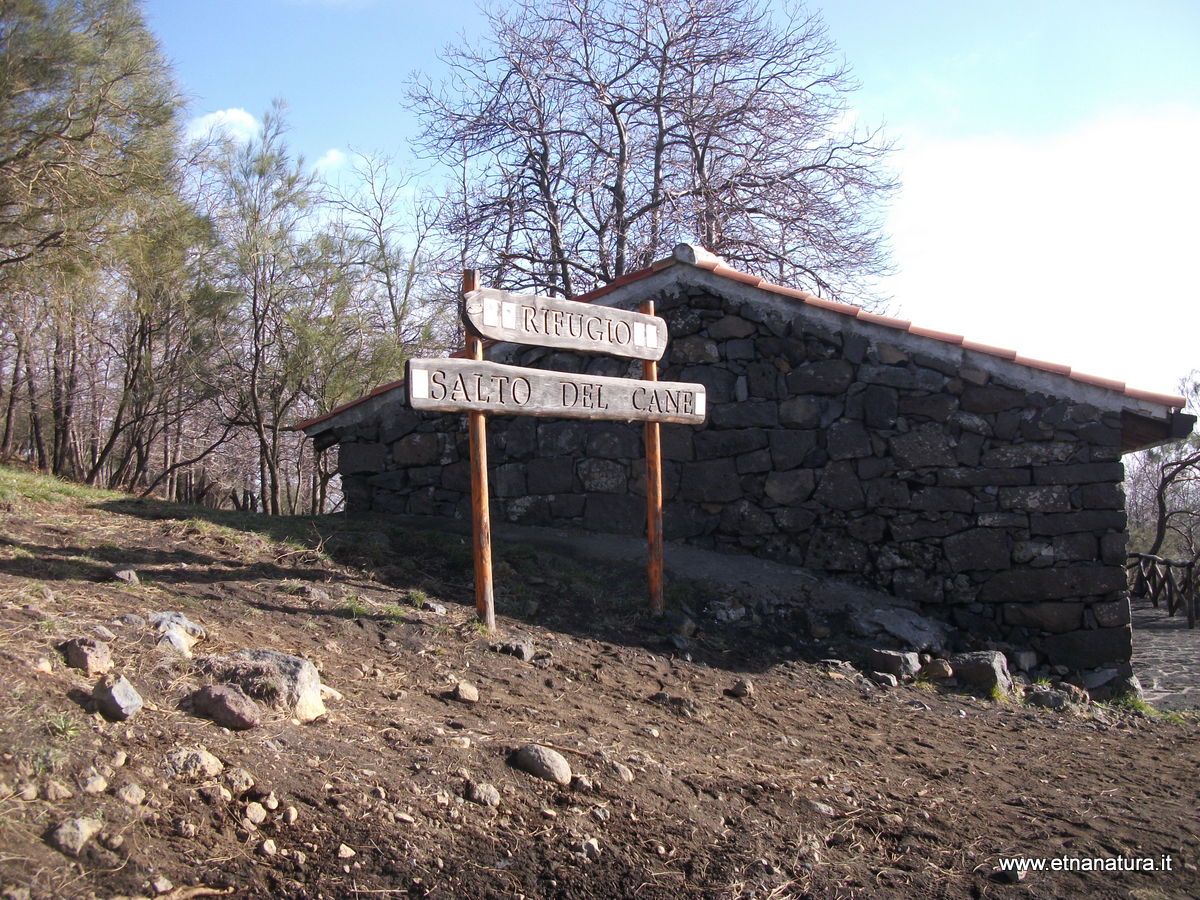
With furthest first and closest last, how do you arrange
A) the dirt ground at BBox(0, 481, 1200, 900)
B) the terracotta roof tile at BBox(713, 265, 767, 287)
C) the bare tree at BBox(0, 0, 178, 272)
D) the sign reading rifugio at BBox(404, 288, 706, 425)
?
the bare tree at BBox(0, 0, 178, 272)
the terracotta roof tile at BBox(713, 265, 767, 287)
the sign reading rifugio at BBox(404, 288, 706, 425)
the dirt ground at BBox(0, 481, 1200, 900)

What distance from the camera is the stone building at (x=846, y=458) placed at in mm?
7383

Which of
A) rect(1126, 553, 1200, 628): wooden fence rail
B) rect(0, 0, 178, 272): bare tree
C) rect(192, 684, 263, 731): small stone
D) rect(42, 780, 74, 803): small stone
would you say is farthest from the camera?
rect(1126, 553, 1200, 628): wooden fence rail

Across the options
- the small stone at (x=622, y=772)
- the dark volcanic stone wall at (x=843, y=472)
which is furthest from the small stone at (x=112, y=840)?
the dark volcanic stone wall at (x=843, y=472)

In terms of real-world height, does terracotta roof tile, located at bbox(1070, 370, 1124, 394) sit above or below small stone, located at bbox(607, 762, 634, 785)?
above

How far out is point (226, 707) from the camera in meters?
3.47

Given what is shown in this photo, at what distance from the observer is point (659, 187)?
14.9 meters

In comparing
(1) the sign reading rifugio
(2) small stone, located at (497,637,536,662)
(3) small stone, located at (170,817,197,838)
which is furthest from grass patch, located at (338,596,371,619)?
(3) small stone, located at (170,817,197,838)

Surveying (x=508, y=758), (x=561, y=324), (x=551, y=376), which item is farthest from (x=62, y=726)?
(x=561, y=324)

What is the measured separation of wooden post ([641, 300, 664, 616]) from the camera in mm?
6766

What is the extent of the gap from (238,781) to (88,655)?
1.00 m

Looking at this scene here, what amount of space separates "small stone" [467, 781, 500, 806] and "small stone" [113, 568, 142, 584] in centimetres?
278

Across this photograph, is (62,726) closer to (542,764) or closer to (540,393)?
(542,764)

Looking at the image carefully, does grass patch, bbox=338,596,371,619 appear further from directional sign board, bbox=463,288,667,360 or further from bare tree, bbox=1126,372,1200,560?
bare tree, bbox=1126,372,1200,560

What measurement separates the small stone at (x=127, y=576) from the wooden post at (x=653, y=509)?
10.9ft
